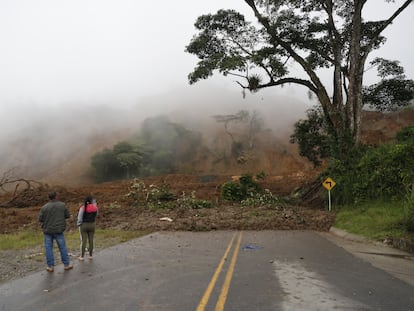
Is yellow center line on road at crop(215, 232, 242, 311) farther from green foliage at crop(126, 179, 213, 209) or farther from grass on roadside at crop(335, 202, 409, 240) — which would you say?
green foliage at crop(126, 179, 213, 209)

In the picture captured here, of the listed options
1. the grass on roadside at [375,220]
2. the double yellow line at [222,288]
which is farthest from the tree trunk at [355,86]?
the double yellow line at [222,288]

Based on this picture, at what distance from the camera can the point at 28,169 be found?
2517 inches

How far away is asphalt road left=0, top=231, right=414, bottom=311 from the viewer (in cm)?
635

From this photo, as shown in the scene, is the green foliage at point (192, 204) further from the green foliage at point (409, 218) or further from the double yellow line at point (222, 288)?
the double yellow line at point (222, 288)

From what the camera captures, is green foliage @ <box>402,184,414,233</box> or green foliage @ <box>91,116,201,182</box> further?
green foliage @ <box>91,116,201,182</box>

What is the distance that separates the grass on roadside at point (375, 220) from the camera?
1441 cm

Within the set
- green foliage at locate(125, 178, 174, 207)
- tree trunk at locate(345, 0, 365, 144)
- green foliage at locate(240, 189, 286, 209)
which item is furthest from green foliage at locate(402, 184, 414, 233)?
green foliage at locate(125, 178, 174, 207)

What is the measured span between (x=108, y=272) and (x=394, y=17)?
25.8m

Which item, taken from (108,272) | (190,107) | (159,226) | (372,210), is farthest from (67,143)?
(108,272)

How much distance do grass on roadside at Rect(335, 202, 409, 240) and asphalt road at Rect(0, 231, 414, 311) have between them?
2.56 meters

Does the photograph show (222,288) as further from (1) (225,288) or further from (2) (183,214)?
(2) (183,214)

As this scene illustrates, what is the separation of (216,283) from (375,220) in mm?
11365

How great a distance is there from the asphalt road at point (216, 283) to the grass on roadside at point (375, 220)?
8.38ft

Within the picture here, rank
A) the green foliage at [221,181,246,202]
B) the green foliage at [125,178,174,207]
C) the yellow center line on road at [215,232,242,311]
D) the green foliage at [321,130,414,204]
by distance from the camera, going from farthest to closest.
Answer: the green foliage at [221,181,246,202] < the green foliage at [125,178,174,207] < the green foliage at [321,130,414,204] < the yellow center line on road at [215,232,242,311]
